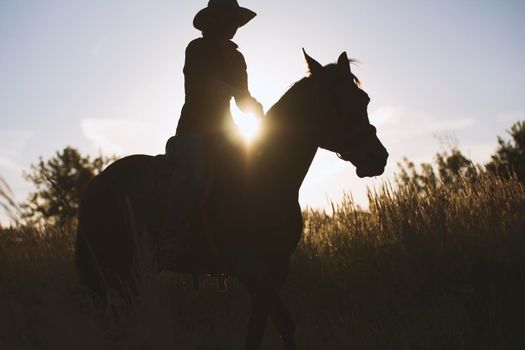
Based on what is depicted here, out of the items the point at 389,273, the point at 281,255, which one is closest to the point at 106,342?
the point at 281,255

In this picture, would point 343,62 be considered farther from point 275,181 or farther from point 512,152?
point 512,152

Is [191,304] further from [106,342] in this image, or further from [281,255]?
[106,342]

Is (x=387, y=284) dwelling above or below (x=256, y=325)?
above

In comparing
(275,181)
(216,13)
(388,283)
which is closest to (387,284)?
(388,283)

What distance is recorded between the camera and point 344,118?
458 cm

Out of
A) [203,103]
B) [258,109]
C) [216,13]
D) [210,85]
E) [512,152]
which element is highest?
[512,152]

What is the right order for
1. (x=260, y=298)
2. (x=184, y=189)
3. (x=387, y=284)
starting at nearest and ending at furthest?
(x=260, y=298), (x=184, y=189), (x=387, y=284)

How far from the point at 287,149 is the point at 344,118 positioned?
61 centimetres

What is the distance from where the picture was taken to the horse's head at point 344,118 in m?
4.48

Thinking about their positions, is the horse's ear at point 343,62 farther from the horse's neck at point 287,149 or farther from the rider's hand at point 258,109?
the rider's hand at point 258,109

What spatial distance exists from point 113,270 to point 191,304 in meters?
2.18

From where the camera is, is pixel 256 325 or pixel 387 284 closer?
pixel 256 325

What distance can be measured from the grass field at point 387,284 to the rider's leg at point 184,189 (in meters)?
0.55

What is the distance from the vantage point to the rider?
15.8 ft
